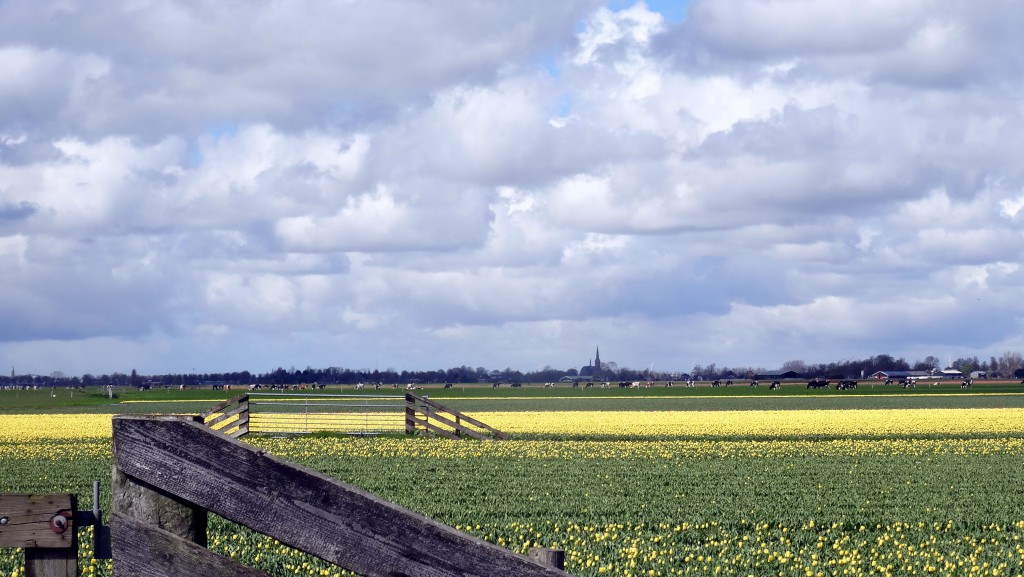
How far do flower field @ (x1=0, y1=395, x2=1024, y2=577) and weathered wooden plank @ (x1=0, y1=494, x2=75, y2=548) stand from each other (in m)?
6.95

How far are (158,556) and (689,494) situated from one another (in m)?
15.5

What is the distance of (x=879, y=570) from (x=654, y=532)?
10.9 feet

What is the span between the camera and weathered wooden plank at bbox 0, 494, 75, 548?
3.40 metres

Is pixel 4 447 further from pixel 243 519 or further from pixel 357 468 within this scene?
pixel 243 519

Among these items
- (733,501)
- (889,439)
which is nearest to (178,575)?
(733,501)

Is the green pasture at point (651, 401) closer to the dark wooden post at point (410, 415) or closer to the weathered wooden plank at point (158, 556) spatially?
the dark wooden post at point (410, 415)

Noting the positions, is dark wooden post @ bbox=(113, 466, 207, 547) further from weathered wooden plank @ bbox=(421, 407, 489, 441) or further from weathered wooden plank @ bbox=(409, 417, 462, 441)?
weathered wooden plank @ bbox=(421, 407, 489, 441)

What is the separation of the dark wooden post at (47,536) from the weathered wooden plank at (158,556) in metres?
0.61

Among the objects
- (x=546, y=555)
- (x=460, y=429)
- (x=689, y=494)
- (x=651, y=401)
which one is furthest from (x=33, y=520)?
(x=651, y=401)

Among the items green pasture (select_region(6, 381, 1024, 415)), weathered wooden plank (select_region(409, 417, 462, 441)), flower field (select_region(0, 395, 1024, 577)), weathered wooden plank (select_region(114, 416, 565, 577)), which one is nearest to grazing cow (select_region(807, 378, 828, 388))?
green pasture (select_region(6, 381, 1024, 415))

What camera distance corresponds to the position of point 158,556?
2840 millimetres

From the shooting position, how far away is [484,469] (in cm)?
2252

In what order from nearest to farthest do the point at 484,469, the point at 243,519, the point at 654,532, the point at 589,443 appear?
the point at 243,519
the point at 654,532
the point at 484,469
the point at 589,443

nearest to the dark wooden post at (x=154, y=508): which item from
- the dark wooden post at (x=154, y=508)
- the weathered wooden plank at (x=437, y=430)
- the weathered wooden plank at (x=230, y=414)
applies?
the dark wooden post at (x=154, y=508)
